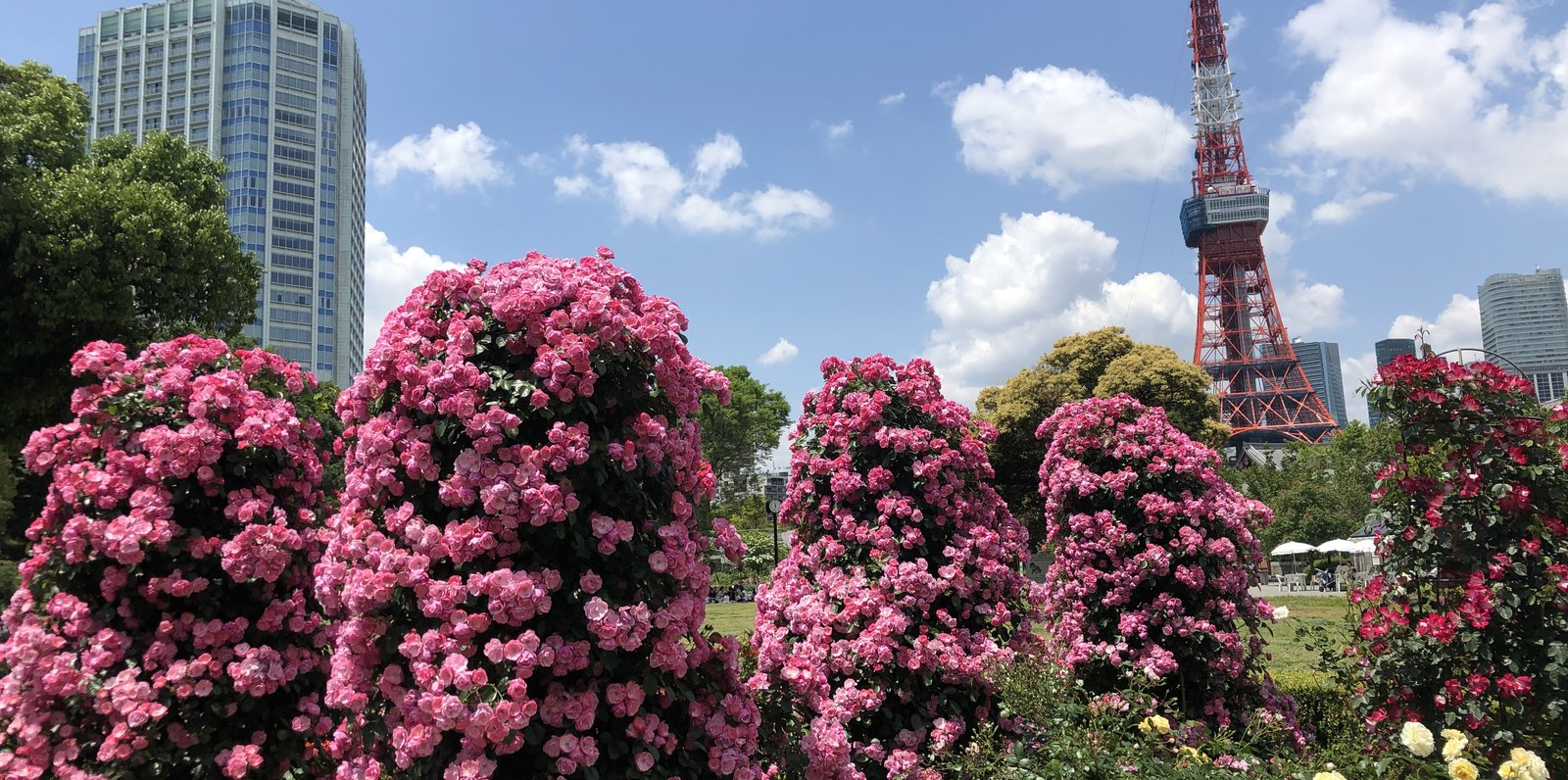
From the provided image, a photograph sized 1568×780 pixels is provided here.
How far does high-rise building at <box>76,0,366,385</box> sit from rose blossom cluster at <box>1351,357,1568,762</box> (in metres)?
97.2

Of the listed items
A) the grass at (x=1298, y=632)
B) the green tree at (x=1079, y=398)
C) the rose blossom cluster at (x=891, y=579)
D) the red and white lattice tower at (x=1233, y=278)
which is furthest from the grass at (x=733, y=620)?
the red and white lattice tower at (x=1233, y=278)

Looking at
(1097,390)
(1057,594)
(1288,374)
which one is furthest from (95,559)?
(1288,374)

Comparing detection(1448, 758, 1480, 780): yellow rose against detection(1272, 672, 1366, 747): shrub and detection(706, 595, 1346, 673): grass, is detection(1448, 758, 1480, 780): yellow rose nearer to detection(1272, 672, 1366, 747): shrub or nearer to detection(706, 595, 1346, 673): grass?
detection(1272, 672, 1366, 747): shrub

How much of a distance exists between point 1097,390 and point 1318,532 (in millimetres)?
16792

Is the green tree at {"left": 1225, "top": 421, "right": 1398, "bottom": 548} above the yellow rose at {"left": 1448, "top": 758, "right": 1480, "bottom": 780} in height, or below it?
above

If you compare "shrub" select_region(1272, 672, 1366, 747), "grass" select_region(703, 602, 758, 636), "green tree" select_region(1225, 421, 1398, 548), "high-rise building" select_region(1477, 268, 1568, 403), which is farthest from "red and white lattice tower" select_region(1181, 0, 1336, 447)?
"high-rise building" select_region(1477, 268, 1568, 403)

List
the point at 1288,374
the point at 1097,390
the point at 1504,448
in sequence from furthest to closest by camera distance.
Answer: the point at 1288,374
the point at 1097,390
the point at 1504,448

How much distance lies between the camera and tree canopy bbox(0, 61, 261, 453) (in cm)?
1065

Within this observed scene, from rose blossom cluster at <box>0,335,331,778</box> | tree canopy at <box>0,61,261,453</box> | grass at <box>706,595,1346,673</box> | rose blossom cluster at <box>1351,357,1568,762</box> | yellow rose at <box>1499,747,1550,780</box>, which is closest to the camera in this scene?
yellow rose at <box>1499,747,1550,780</box>

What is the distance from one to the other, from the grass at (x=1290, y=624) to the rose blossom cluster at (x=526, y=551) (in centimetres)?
620

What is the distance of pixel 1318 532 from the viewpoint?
35625mm

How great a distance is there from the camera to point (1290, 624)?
51.3 ft

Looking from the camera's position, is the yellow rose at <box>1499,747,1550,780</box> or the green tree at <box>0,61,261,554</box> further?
the green tree at <box>0,61,261,554</box>

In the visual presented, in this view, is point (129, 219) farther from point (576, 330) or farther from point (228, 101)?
point (228, 101)
